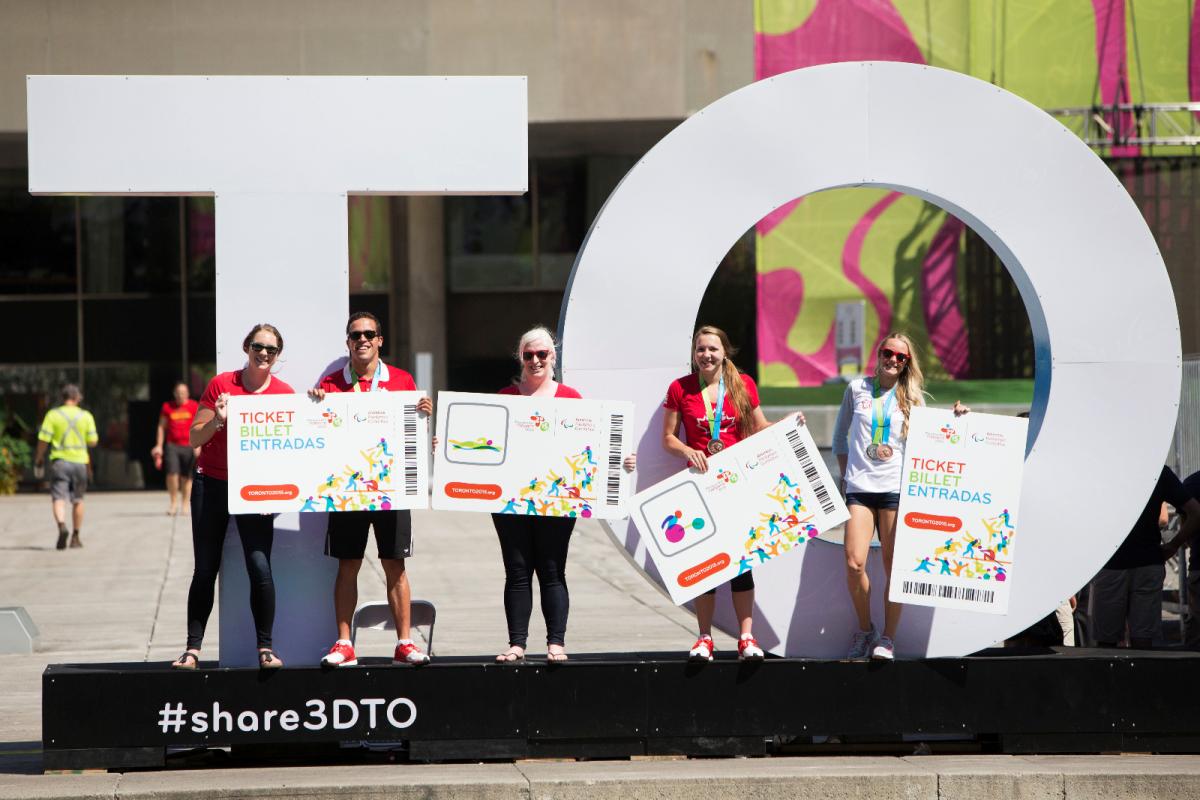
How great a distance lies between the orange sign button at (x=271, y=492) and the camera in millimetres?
6125

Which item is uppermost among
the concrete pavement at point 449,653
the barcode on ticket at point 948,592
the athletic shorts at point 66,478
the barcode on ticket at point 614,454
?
the barcode on ticket at point 614,454

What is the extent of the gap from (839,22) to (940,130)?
16.8 m

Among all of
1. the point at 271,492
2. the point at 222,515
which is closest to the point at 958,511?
the point at 271,492

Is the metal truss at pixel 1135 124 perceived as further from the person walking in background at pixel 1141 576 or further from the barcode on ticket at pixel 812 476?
the barcode on ticket at pixel 812 476

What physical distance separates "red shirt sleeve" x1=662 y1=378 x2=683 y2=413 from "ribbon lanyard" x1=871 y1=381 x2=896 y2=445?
35.4 inches

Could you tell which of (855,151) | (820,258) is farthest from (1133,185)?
(855,151)

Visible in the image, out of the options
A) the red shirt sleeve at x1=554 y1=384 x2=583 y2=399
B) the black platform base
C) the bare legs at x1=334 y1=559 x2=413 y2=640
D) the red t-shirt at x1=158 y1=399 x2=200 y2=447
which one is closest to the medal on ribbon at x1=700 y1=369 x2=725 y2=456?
the red shirt sleeve at x1=554 y1=384 x2=583 y2=399

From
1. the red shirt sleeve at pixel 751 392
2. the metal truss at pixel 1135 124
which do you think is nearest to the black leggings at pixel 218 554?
the red shirt sleeve at pixel 751 392

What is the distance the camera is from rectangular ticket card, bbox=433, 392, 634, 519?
627 centimetres

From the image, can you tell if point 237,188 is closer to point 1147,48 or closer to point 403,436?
point 403,436

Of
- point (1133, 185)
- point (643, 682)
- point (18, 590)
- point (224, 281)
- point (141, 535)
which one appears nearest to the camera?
point (643, 682)

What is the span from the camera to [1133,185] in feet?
72.7

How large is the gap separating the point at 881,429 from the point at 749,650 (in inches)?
46.8

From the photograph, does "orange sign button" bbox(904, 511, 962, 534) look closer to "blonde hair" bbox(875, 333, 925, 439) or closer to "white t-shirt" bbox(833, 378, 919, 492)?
"white t-shirt" bbox(833, 378, 919, 492)
